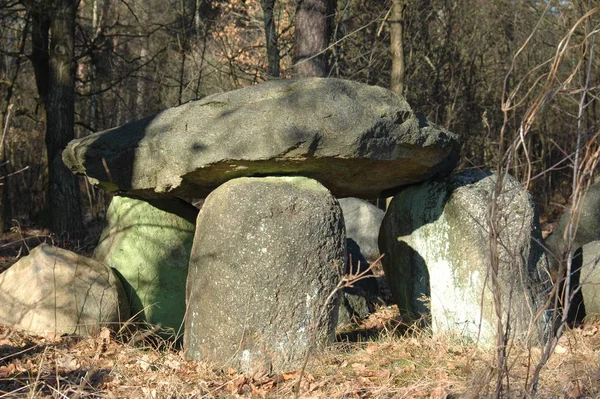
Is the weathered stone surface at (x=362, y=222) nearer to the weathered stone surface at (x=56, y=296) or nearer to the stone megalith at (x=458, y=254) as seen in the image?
the stone megalith at (x=458, y=254)

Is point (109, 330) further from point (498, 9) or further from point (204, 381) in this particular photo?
point (498, 9)

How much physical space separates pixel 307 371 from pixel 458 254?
146cm

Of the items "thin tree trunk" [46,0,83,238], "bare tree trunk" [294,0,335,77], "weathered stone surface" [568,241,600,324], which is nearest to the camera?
"weathered stone surface" [568,241,600,324]

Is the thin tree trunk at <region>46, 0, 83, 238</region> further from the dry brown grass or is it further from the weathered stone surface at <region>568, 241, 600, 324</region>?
the weathered stone surface at <region>568, 241, 600, 324</region>

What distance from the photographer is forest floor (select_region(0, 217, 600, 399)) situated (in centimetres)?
367

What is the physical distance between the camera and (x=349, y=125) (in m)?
4.54

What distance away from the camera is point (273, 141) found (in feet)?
14.8

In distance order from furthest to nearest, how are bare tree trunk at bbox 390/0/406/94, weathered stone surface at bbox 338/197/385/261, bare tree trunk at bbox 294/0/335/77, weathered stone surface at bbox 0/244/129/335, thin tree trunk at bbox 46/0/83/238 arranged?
thin tree trunk at bbox 46/0/83/238 → weathered stone surface at bbox 338/197/385/261 → bare tree trunk at bbox 294/0/335/77 → bare tree trunk at bbox 390/0/406/94 → weathered stone surface at bbox 0/244/129/335

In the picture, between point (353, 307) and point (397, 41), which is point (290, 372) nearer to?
point (353, 307)

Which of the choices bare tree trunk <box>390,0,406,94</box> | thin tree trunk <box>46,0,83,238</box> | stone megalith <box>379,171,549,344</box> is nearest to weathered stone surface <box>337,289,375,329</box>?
stone megalith <box>379,171,549,344</box>

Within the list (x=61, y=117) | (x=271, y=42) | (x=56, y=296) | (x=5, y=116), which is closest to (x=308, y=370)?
(x=56, y=296)

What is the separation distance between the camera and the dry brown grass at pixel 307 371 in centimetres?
369

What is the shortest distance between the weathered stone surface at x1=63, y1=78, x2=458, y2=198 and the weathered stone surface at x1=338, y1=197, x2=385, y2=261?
12.3 feet

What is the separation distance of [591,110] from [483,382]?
31.8 ft
